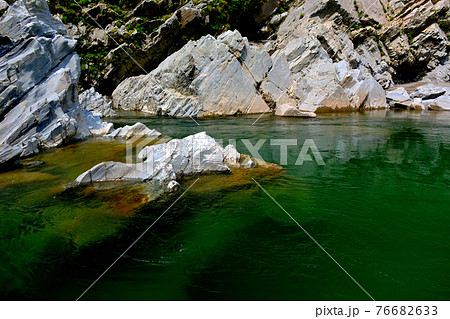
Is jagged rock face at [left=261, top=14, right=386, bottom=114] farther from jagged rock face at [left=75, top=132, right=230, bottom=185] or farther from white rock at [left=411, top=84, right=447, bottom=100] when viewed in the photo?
jagged rock face at [left=75, top=132, right=230, bottom=185]

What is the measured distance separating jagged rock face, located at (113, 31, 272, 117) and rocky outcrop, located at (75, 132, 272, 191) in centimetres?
1702

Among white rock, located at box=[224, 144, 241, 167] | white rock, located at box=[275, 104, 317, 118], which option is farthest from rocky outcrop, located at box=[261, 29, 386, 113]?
white rock, located at box=[224, 144, 241, 167]

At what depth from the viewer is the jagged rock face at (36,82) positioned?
11.0 metres

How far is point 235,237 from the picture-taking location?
5.07 m

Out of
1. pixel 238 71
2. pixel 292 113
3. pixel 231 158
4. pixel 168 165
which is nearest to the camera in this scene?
pixel 168 165

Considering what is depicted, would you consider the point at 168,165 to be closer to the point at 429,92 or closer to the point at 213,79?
the point at 213,79

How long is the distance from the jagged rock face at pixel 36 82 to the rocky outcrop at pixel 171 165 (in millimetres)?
5000

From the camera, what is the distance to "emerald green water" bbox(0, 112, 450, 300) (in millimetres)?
3746

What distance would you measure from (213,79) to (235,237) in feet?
73.7

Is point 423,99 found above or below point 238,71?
below

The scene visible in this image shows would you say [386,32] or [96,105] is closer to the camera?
[96,105]

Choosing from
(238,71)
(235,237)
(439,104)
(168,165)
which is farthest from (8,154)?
(439,104)

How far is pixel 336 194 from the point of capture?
7.09m

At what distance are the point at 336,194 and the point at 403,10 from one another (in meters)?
47.0
